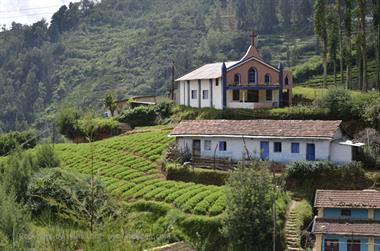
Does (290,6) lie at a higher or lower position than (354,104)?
higher

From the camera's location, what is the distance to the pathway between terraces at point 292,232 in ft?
93.1

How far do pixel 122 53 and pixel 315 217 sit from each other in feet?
473

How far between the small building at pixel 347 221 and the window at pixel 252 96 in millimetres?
22372

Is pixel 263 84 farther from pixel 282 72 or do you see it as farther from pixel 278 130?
pixel 278 130

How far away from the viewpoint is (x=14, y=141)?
62.9 m

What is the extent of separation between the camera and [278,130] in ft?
124

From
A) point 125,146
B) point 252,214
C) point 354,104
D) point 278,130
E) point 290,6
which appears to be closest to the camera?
point 252,214

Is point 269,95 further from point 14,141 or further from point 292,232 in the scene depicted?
point 14,141

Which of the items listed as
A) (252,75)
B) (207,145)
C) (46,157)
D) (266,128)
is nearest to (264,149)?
(266,128)

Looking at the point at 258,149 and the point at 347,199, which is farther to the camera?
the point at 258,149

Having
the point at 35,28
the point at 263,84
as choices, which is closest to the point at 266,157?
the point at 263,84

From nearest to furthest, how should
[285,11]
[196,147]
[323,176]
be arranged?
[323,176] < [196,147] < [285,11]

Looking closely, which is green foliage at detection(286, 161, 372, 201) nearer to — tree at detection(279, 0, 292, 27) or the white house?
the white house

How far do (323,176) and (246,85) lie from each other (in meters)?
16.9
